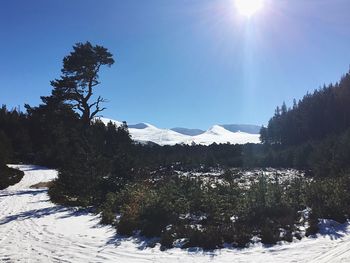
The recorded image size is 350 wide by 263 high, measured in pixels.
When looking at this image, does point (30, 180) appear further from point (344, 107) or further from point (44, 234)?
point (344, 107)

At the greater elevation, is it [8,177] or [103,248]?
[8,177]

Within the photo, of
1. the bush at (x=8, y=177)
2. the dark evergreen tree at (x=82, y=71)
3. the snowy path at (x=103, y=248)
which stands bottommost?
the snowy path at (x=103, y=248)

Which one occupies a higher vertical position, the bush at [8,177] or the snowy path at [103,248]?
the bush at [8,177]

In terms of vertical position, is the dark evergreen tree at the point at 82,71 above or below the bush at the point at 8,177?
above

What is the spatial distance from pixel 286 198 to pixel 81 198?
9.95 meters

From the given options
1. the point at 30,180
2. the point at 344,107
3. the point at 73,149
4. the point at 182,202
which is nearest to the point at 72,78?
the point at 73,149

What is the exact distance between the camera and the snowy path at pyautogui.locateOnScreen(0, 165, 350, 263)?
28.9ft

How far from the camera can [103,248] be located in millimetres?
10148

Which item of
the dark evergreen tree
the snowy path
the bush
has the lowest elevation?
the snowy path

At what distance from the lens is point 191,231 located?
10578mm

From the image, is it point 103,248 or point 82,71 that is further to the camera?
point 82,71

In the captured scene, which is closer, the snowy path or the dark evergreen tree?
the snowy path

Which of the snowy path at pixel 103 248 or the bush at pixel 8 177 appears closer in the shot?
the snowy path at pixel 103 248

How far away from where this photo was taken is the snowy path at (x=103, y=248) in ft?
28.9
